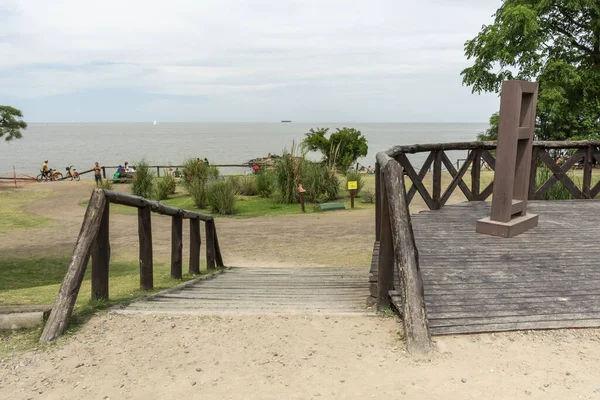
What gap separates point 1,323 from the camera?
3.35 m

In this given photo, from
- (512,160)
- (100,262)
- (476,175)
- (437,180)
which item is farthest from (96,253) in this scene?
(476,175)

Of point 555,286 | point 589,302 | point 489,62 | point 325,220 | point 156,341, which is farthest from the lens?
point 489,62

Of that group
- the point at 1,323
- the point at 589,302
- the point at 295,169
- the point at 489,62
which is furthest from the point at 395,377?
the point at 489,62

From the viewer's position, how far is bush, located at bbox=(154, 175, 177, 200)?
19334mm

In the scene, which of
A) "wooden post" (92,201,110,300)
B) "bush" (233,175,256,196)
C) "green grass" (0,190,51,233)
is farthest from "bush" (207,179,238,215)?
"wooden post" (92,201,110,300)

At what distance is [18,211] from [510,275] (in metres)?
16.1

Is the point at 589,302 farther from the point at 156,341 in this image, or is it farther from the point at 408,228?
the point at 156,341

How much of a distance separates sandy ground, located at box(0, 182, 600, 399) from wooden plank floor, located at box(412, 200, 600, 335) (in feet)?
0.66

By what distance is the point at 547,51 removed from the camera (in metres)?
16.4

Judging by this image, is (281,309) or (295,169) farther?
(295,169)

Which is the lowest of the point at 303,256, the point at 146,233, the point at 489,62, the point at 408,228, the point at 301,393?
the point at 303,256

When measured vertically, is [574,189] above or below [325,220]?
above

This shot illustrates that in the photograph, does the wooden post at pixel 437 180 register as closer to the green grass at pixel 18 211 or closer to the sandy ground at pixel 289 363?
the sandy ground at pixel 289 363

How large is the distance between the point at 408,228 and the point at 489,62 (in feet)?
49.8
